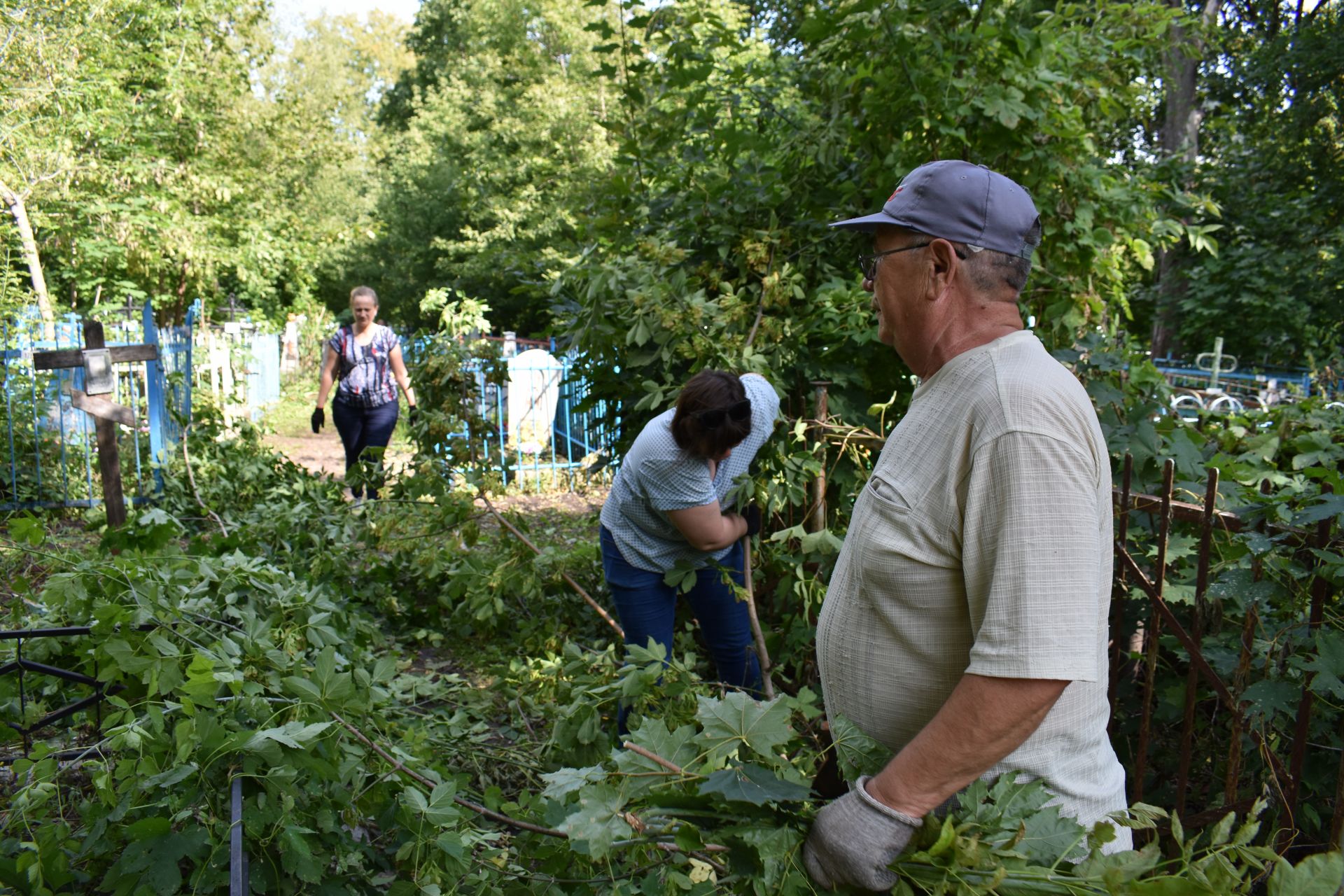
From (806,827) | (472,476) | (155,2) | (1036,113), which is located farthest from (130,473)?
(155,2)

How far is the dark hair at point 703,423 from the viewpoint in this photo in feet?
9.95

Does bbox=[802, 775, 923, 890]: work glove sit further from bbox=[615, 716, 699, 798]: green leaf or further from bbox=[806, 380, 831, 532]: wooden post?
bbox=[806, 380, 831, 532]: wooden post

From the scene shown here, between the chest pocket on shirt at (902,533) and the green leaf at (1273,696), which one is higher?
the chest pocket on shirt at (902,533)

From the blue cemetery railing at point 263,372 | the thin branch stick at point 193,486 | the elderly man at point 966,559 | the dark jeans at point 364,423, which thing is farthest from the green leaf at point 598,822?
the blue cemetery railing at point 263,372

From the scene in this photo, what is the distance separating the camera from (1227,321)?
17594mm

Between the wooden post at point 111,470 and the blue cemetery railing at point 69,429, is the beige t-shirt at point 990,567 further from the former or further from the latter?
the blue cemetery railing at point 69,429

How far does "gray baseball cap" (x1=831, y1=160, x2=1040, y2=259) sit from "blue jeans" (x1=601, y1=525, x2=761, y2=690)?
209cm

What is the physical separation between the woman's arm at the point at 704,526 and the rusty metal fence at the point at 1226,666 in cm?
122

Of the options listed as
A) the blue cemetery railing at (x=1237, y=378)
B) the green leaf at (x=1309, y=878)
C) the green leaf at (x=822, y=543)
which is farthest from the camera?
the blue cemetery railing at (x=1237, y=378)

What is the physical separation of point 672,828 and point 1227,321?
19.4 metres

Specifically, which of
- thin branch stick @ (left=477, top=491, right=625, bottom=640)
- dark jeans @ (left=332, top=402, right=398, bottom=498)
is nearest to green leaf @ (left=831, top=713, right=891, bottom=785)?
thin branch stick @ (left=477, top=491, right=625, bottom=640)

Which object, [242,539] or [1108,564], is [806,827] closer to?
[1108,564]

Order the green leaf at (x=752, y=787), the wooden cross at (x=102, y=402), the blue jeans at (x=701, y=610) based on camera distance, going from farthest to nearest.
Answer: the wooden cross at (x=102, y=402) → the blue jeans at (x=701, y=610) → the green leaf at (x=752, y=787)

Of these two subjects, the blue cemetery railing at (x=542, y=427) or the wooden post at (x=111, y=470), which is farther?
the blue cemetery railing at (x=542, y=427)
